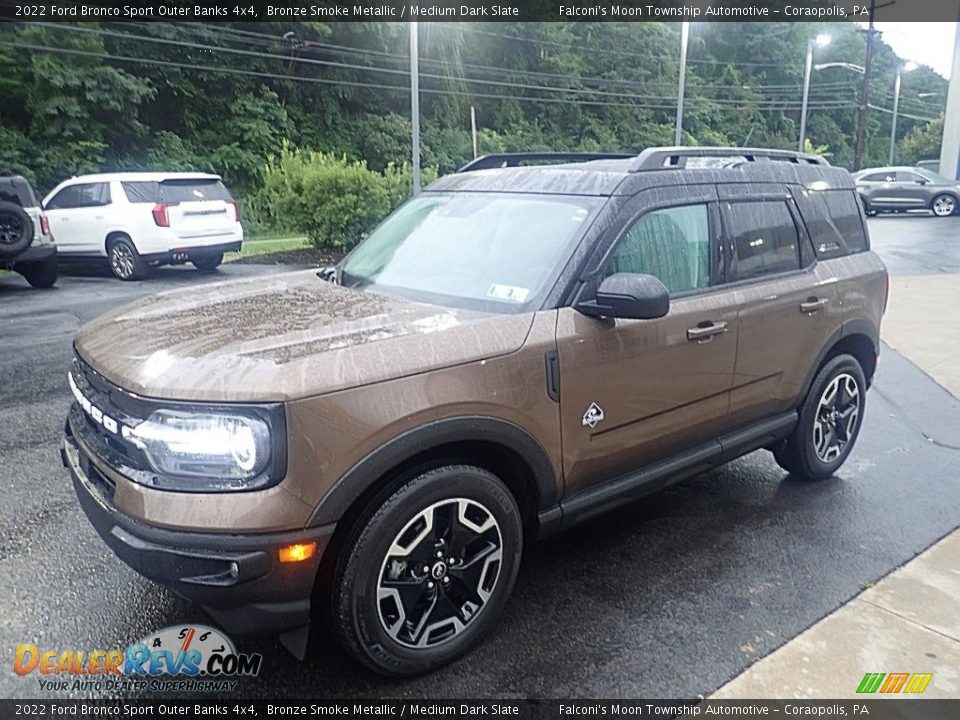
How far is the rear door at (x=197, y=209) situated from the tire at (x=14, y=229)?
212cm

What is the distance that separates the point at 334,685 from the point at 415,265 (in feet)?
5.82

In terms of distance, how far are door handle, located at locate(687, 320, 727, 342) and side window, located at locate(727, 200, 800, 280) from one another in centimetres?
34

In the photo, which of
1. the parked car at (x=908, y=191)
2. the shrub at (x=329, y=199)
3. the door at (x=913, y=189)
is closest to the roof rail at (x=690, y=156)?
the shrub at (x=329, y=199)

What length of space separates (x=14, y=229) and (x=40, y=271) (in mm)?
826

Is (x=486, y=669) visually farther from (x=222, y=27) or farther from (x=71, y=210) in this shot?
(x=222, y=27)

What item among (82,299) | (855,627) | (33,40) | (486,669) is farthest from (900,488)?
(33,40)

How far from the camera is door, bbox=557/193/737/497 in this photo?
9.80 ft

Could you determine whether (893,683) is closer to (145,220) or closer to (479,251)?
(479,251)

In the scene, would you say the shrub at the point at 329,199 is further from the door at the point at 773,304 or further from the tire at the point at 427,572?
the tire at the point at 427,572

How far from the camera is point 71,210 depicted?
13.5 m

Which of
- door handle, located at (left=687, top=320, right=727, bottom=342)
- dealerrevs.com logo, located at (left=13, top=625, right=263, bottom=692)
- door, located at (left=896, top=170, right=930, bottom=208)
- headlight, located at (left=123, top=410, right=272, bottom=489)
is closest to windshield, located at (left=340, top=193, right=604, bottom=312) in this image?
door handle, located at (left=687, top=320, right=727, bottom=342)

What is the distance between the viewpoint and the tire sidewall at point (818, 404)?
426 cm

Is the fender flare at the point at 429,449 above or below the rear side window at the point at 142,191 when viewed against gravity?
below

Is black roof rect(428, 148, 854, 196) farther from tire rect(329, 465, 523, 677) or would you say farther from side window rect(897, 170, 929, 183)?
side window rect(897, 170, 929, 183)
